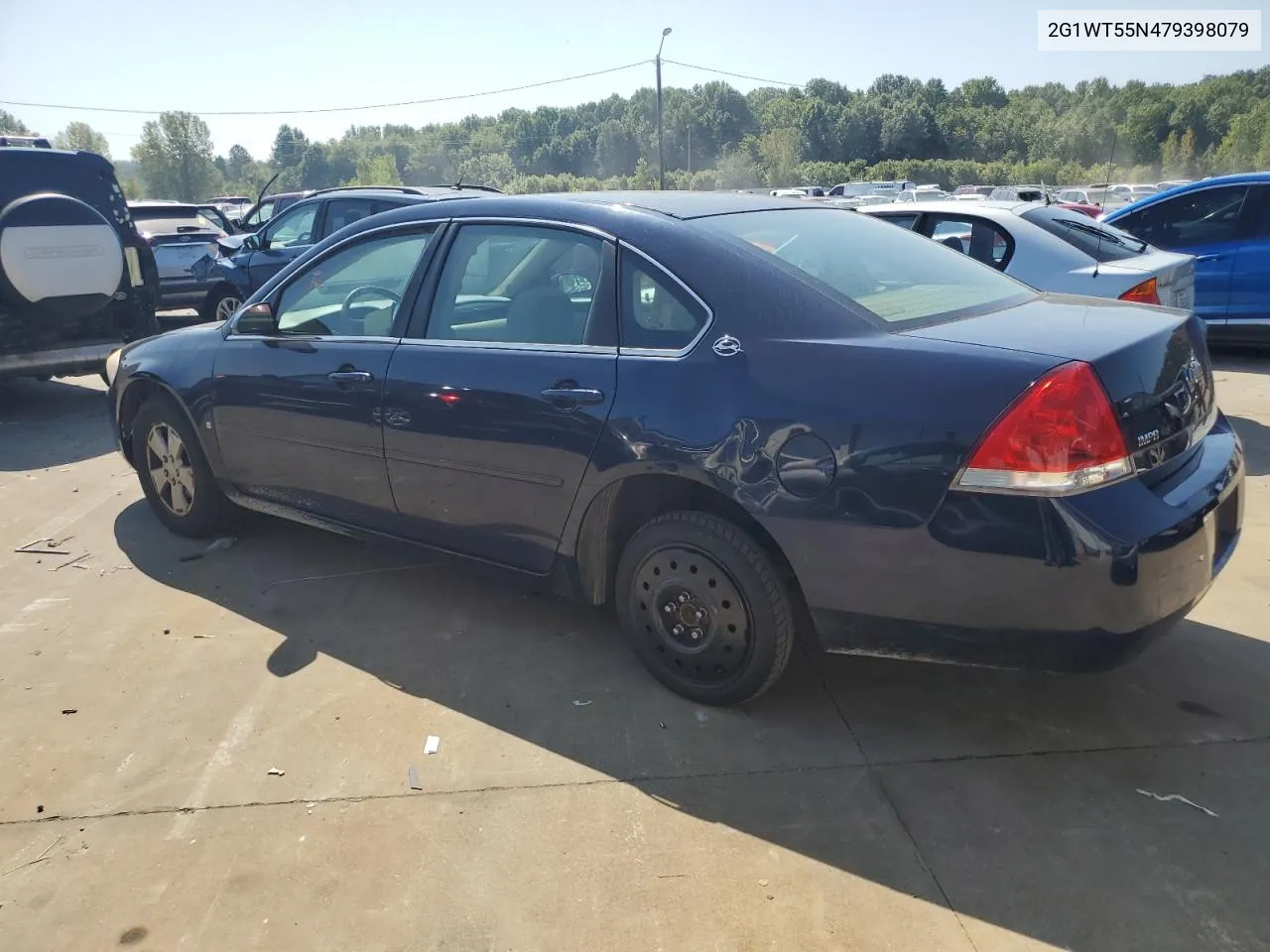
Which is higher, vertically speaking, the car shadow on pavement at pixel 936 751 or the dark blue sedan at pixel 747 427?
the dark blue sedan at pixel 747 427

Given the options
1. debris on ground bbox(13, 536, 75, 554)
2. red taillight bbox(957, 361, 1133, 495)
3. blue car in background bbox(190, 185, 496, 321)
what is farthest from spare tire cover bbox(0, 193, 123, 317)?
red taillight bbox(957, 361, 1133, 495)

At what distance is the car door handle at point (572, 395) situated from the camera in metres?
3.05

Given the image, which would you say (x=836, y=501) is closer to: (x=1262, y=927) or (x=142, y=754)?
(x=1262, y=927)

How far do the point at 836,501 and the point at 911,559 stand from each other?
0.26 m

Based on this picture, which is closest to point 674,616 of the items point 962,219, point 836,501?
point 836,501

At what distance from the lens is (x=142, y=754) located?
3.04 meters

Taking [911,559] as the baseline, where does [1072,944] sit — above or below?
below

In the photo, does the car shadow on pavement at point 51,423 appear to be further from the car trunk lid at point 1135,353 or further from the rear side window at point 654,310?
the car trunk lid at point 1135,353

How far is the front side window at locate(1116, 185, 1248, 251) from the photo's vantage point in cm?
845

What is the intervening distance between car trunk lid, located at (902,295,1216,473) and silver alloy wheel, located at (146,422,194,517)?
369 cm

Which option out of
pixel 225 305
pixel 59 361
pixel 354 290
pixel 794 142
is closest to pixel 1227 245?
pixel 354 290

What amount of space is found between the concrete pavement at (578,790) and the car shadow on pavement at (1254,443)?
167 centimetres

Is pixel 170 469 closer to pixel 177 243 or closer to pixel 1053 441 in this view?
pixel 1053 441

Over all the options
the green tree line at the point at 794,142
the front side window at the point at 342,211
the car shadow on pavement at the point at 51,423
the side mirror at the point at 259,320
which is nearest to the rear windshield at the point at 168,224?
the car shadow on pavement at the point at 51,423
